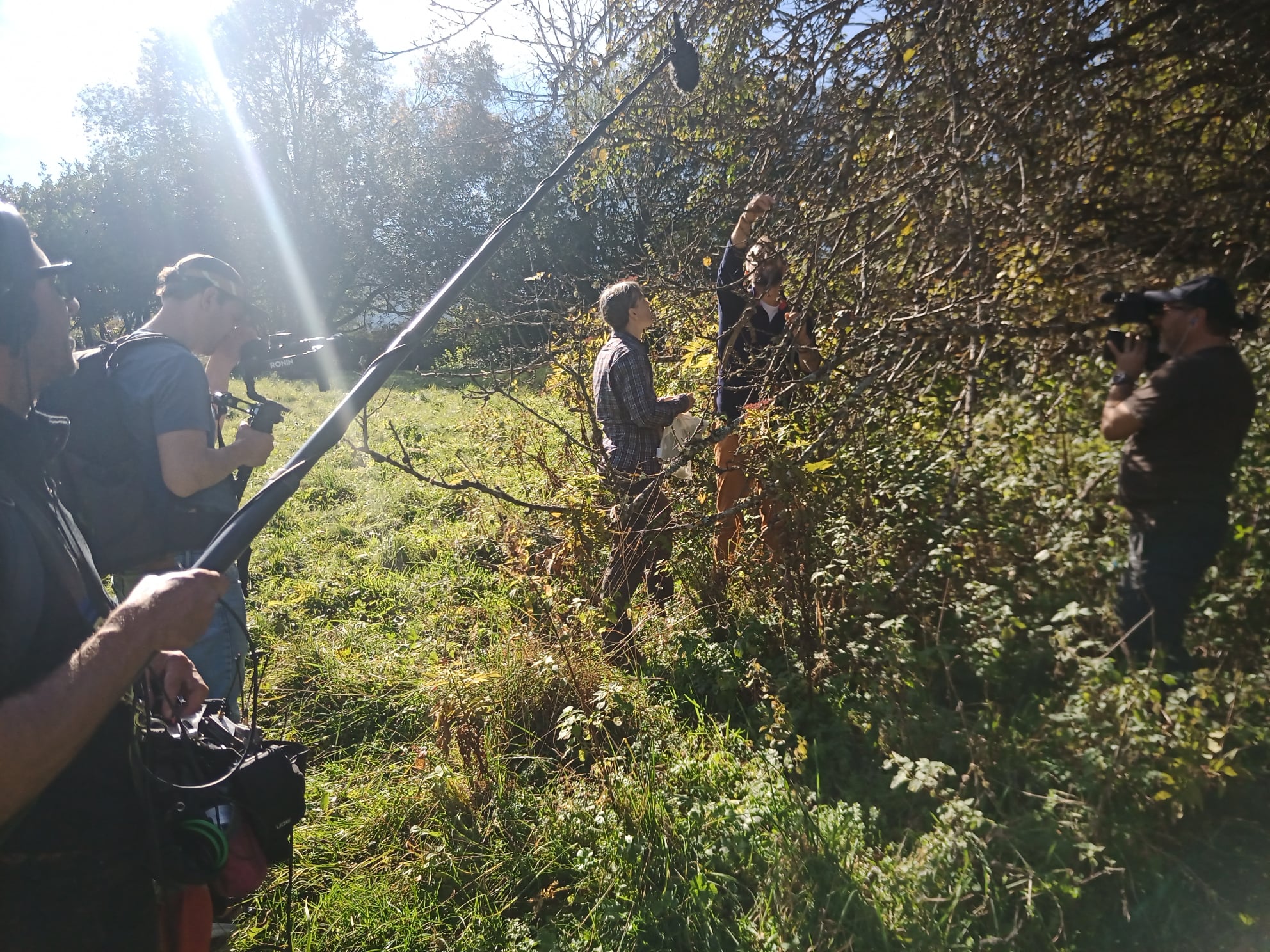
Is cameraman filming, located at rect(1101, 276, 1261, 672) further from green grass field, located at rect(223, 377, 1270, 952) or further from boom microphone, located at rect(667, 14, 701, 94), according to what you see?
boom microphone, located at rect(667, 14, 701, 94)

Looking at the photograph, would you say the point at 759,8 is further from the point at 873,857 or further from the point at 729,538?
the point at 873,857

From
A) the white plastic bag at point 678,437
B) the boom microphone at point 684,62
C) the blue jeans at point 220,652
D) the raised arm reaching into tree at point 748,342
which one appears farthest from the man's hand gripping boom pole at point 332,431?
the white plastic bag at point 678,437

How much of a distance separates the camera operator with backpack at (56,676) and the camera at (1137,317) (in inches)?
111

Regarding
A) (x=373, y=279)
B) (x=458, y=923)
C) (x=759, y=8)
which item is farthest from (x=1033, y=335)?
(x=373, y=279)

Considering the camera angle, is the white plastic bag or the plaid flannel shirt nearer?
the plaid flannel shirt

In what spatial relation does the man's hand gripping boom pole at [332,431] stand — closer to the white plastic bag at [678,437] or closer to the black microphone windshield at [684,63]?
the black microphone windshield at [684,63]

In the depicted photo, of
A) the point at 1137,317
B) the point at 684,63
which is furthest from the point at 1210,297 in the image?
the point at 684,63

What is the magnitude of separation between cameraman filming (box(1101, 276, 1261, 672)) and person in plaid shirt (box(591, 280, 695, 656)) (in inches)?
76.6

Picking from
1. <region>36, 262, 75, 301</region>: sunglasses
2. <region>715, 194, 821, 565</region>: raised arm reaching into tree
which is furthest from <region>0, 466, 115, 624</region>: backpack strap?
<region>715, 194, 821, 565</region>: raised arm reaching into tree

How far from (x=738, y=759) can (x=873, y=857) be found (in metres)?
0.68

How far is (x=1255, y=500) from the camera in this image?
2627mm

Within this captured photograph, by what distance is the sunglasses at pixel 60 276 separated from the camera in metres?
1.48

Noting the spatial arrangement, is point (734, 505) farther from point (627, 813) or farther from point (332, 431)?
point (332, 431)

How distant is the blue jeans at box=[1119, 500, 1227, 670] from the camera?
103 inches
